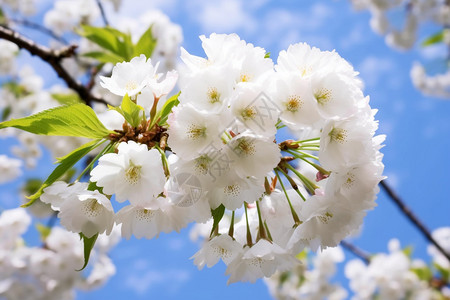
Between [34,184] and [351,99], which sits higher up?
[351,99]

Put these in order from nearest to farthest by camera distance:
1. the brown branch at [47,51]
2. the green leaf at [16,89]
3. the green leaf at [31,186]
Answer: the brown branch at [47,51] < the green leaf at [31,186] < the green leaf at [16,89]

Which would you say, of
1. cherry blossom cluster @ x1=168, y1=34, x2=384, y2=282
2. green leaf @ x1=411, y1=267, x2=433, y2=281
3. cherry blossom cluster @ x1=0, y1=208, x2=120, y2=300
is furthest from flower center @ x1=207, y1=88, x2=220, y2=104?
green leaf @ x1=411, y1=267, x2=433, y2=281

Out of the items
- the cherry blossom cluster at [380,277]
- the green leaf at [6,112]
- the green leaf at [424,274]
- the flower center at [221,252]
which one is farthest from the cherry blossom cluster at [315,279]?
the flower center at [221,252]

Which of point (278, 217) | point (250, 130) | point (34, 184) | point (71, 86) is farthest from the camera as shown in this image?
point (34, 184)

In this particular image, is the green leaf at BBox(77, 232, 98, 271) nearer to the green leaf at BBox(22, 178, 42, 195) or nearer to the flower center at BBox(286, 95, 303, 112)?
the flower center at BBox(286, 95, 303, 112)

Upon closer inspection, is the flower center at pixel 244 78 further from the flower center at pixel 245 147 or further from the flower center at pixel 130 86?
the flower center at pixel 130 86

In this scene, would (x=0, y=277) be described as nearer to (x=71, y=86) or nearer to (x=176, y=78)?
(x=71, y=86)


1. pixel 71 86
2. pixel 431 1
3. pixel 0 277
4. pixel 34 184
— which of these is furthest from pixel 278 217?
pixel 431 1
